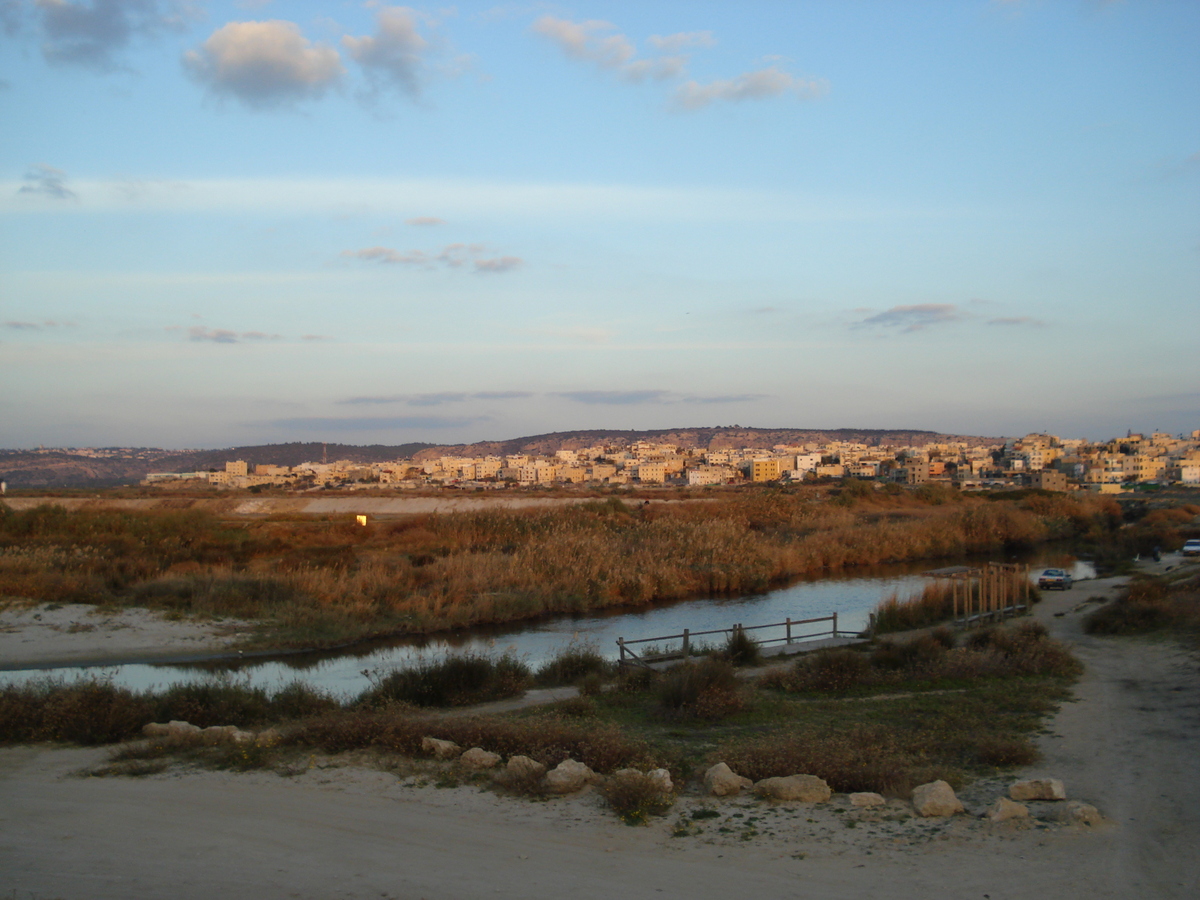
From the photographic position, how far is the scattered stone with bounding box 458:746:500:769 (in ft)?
30.9

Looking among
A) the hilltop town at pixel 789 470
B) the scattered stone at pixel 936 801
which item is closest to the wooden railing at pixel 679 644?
the scattered stone at pixel 936 801

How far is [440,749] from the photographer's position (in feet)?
32.3

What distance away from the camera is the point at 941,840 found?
6980 mm

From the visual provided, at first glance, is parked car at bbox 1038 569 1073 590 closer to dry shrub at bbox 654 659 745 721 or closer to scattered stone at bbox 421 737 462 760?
dry shrub at bbox 654 659 745 721

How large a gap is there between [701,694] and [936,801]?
17.0 feet

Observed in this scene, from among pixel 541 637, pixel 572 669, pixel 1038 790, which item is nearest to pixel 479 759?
pixel 1038 790

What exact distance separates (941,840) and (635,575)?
2542 centimetres

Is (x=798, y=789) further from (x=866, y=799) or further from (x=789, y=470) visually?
(x=789, y=470)

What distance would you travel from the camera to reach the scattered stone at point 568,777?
855cm

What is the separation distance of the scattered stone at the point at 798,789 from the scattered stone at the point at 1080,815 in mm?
1996

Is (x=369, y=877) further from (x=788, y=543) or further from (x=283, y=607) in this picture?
(x=788, y=543)

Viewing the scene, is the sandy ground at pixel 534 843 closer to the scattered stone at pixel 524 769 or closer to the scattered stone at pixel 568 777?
the scattered stone at pixel 568 777

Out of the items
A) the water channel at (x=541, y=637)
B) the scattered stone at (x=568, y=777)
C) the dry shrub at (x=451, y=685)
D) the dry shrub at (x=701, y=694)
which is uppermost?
the scattered stone at (x=568, y=777)

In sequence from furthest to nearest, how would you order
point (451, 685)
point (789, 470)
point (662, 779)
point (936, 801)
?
point (789, 470), point (451, 685), point (662, 779), point (936, 801)
